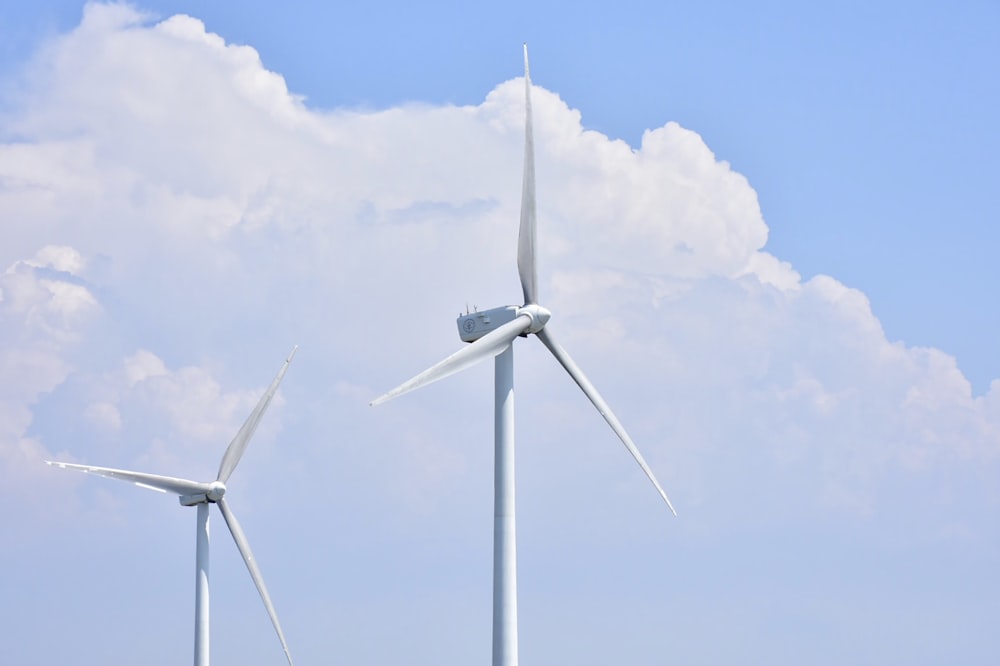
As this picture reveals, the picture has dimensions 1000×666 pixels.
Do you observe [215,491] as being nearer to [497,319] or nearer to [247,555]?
[247,555]

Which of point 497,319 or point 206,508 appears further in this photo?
point 206,508

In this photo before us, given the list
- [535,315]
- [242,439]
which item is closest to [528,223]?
[535,315]

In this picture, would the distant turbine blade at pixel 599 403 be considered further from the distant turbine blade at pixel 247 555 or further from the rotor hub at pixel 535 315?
the distant turbine blade at pixel 247 555

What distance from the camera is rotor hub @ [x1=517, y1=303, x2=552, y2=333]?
198ft

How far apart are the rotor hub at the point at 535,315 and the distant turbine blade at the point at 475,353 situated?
22 centimetres

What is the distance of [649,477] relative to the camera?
62.8 meters

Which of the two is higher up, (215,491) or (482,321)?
(215,491)

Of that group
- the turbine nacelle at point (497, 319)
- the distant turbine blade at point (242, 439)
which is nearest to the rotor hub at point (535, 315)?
the turbine nacelle at point (497, 319)

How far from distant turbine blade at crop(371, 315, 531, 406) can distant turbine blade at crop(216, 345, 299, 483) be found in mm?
27971

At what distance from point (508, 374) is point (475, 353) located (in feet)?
8.19

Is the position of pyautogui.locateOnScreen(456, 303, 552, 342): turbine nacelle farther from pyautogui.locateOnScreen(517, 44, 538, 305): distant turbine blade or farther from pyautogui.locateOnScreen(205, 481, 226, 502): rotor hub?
pyautogui.locateOnScreen(205, 481, 226, 502): rotor hub

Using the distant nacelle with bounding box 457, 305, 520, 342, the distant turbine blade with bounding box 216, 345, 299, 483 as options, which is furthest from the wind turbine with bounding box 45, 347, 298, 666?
the distant nacelle with bounding box 457, 305, 520, 342

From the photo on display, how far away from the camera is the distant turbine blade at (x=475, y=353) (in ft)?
185

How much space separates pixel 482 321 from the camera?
61.4 m
